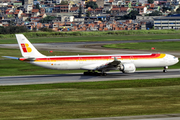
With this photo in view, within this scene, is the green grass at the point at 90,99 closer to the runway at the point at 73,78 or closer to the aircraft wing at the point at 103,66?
the runway at the point at 73,78

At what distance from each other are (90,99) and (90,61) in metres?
19.1

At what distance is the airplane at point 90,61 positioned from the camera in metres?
51.2

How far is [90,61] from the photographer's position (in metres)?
53.4

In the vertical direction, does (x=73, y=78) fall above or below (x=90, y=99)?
below

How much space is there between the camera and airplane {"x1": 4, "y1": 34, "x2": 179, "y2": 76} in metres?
51.2

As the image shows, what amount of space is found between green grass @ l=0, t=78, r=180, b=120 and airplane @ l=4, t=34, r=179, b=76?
621cm

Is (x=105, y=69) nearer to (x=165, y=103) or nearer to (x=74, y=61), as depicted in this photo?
(x=74, y=61)

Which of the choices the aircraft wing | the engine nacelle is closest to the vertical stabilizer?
the aircraft wing

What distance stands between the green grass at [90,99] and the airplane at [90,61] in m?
6.21

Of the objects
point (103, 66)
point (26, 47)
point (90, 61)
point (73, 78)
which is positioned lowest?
point (73, 78)

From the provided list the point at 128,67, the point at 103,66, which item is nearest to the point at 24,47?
the point at 103,66

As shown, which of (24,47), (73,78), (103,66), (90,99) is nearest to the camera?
(90,99)

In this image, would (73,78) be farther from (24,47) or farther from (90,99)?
(90,99)

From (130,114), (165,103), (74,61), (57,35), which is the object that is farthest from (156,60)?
(57,35)
